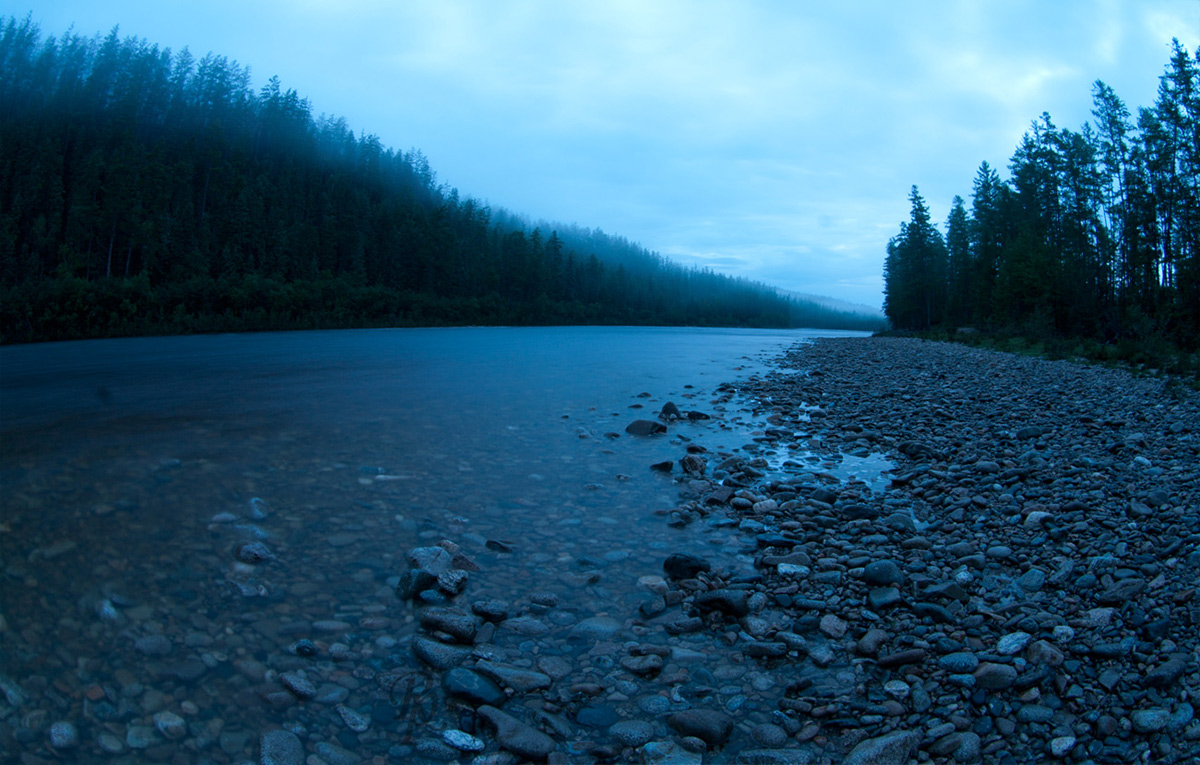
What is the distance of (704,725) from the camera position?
10.4 ft

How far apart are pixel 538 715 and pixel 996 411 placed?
12131 millimetres

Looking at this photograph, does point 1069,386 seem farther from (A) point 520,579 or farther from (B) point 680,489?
(A) point 520,579

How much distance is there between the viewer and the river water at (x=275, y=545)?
3279 mm

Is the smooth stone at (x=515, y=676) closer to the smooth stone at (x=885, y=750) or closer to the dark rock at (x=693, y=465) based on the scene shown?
the smooth stone at (x=885, y=750)

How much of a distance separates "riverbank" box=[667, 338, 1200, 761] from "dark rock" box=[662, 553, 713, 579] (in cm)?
50

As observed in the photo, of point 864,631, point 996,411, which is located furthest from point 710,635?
point 996,411

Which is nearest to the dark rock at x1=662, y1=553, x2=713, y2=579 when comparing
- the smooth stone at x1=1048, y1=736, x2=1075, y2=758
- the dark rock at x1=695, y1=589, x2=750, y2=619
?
the dark rock at x1=695, y1=589, x2=750, y2=619

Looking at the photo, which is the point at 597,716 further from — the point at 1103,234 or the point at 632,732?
the point at 1103,234

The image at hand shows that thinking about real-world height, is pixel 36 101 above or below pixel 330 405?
above

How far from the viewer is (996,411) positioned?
39.6ft

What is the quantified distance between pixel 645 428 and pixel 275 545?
7.16m

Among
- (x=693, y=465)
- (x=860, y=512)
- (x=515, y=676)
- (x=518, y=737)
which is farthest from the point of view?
(x=693, y=465)

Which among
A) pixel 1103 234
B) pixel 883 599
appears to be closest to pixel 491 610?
pixel 883 599

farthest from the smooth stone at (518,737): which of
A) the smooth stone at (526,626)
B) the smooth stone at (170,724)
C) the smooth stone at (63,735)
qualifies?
the smooth stone at (63,735)
